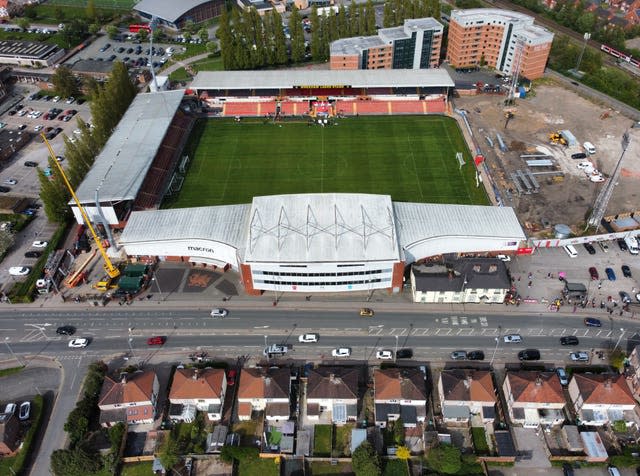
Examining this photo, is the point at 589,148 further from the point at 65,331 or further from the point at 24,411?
the point at 24,411

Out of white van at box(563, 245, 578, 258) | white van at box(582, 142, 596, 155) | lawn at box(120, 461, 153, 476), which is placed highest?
white van at box(582, 142, 596, 155)

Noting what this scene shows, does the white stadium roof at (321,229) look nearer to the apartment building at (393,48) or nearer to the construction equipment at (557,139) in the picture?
the construction equipment at (557,139)

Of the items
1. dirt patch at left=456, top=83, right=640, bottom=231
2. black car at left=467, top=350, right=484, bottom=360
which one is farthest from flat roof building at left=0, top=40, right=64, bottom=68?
black car at left=467, top=350, right=484, bottom=360

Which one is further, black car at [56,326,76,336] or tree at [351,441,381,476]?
black car at [56,326,76,336]

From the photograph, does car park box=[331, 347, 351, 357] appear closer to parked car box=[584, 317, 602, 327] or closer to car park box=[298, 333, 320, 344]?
car park box=[298, 333, 320, 344]

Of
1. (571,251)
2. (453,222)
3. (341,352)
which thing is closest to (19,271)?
(341,352)
